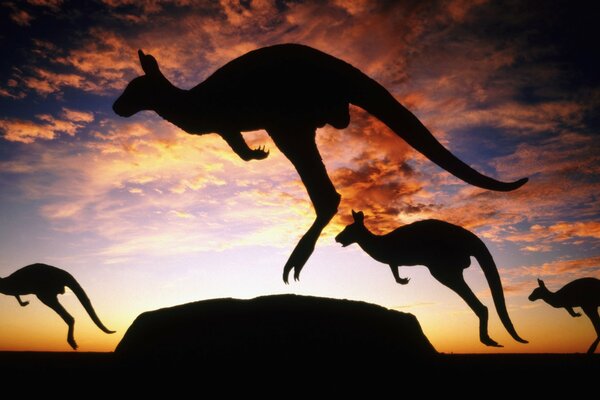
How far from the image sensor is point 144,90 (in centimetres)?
357

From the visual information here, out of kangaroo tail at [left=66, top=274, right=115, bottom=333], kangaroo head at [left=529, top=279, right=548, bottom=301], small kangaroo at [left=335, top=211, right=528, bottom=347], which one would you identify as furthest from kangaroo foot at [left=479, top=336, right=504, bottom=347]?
kangaroo tail at [left=66, top=274, right=115, bottom=333]

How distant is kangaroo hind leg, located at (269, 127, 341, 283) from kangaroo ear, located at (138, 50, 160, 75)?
1128mm

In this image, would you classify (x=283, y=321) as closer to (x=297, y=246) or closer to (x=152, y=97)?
(x=297, y=246)

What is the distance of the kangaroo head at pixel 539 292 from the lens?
951 cm

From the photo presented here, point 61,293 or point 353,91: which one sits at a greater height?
point 353,91

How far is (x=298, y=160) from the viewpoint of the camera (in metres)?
3.46

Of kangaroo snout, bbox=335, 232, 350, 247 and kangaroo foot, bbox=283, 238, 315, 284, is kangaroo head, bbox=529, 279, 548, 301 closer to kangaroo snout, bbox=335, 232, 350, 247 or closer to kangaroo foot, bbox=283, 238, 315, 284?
kangaroo snout, bbox=335, 232, 350, 247

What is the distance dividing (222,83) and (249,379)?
237 centimetres

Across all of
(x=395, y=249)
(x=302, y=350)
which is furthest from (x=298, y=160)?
(x=395, y=249)

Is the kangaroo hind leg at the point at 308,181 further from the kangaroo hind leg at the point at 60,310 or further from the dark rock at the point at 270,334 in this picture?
the kangaroo hind leg at the point at 60,310

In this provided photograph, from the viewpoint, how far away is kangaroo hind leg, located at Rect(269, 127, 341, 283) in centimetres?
343

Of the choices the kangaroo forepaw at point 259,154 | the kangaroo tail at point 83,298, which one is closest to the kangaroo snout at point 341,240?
the kangaroo forepaw at point 259,154

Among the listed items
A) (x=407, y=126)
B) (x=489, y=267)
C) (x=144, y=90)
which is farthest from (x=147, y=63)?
(x=489, y=267)

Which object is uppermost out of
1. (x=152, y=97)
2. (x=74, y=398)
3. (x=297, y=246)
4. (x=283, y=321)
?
(x=152, y=97)
